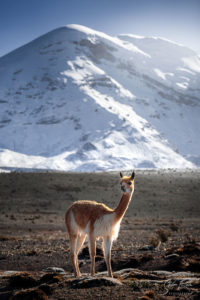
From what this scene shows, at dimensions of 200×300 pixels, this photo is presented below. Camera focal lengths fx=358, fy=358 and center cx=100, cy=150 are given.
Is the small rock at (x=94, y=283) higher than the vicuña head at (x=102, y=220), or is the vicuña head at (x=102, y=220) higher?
the vicuña head at (x=102, y=220)

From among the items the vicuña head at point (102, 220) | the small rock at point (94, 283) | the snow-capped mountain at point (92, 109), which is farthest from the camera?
the snow-capped mountain at point (92, 109)

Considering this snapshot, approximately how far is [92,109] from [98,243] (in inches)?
3721

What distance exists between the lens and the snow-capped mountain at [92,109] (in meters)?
95.2

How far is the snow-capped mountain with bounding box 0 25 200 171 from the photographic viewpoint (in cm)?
9525

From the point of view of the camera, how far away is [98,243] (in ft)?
60.5

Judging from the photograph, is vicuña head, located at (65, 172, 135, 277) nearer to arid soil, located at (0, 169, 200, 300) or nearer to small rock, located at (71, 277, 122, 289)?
arid soil, located at (0, 169, 200, 300)

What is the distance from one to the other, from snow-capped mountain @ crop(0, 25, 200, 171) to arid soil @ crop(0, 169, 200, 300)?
127 feet

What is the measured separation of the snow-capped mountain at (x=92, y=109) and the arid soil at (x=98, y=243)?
127ft

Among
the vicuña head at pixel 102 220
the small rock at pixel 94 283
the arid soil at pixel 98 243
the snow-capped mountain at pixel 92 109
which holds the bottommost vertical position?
the snow-capped mountain at pixel 92 109

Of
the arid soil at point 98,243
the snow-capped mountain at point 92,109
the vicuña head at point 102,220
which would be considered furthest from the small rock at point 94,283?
the snow-capped mountain at point 92,109

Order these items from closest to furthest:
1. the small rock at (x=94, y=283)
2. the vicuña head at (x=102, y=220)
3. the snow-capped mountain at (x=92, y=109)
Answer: the small rock at (x=94, y=283) → the vicuña head at (x=102, y=220) → the snow-capped mountain at (x=92, y=109)

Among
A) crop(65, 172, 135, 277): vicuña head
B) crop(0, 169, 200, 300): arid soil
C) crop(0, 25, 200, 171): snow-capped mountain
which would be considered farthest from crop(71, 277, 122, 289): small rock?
crop(0, 25, 200, 171): snow-capped mountain

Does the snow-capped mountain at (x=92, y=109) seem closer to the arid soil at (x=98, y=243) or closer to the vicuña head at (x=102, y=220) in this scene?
the arid soil at (x=98, y=243)

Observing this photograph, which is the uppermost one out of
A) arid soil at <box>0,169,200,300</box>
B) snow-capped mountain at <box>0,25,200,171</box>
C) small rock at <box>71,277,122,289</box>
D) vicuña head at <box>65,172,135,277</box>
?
vicuña head at <box>65,172,135,277</box>
